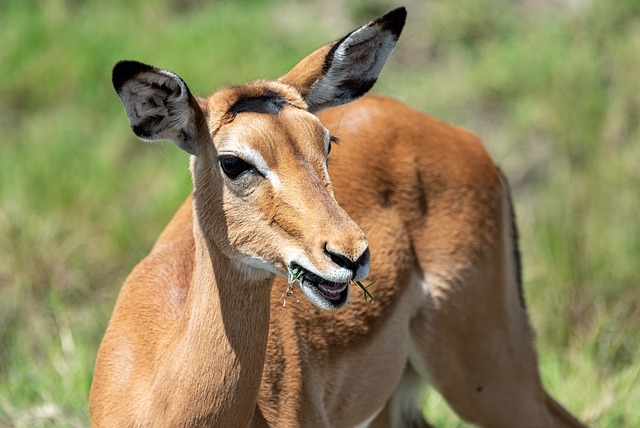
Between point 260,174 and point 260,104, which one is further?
point 260,104

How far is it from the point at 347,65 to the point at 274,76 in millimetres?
5713

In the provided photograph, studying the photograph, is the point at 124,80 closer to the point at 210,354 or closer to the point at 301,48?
the point at 210,354

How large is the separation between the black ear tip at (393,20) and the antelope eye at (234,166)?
2.70 ft

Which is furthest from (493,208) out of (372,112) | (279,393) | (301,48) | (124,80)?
(301,48)

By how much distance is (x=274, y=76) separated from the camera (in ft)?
32.5

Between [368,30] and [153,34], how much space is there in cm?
694

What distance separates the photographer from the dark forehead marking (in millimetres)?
3770

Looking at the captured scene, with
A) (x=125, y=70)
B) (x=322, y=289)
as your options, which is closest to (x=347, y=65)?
(x=125, y=70)

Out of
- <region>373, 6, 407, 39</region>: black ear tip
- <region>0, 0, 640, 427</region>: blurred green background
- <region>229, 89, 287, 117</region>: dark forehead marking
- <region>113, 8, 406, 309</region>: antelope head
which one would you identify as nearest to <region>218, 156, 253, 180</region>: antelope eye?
<region>113, 8, 406, 309</region>: antelope head

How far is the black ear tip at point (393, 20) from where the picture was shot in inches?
162

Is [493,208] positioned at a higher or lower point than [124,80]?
lower

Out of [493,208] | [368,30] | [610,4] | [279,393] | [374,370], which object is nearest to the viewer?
[368,30]

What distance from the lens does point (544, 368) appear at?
7004 mm

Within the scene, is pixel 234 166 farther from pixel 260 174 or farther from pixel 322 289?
pixel 322 289
